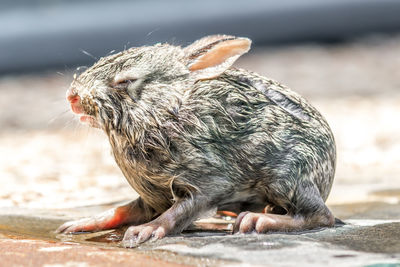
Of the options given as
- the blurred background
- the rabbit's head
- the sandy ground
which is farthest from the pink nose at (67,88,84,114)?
the blurred background

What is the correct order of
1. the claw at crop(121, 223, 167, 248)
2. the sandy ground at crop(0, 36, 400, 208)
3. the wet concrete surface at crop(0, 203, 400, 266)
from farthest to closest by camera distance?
the sandy ground at crop(0, 36, 400, 208)
the claw at crop(121, 223, 167, 248)
the wet concrete surface at crop(0, 203, 400, 266)

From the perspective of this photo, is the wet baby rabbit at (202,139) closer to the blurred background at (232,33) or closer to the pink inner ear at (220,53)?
the pink inner ear at (220,53)

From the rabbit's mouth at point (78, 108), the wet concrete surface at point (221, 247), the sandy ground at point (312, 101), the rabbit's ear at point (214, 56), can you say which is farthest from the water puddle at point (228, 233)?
the rabbit's ear at point (214, 56)

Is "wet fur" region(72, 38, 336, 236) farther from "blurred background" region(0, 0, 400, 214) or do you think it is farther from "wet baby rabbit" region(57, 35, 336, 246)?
"blurred background" region(0, 0, 400, 214)

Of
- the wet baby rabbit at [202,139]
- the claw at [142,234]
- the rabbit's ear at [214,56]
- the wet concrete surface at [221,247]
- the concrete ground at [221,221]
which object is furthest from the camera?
the rabbit's ear at [214,56]

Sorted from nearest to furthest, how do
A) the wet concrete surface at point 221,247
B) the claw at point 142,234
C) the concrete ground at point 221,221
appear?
Answer: the wet concrete surface at point 221,247 → the concrete ground at point 221,221 → the claw at point 142,234

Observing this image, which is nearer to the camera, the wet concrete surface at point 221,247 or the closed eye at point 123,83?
the wet concrete surface at point 221,247
